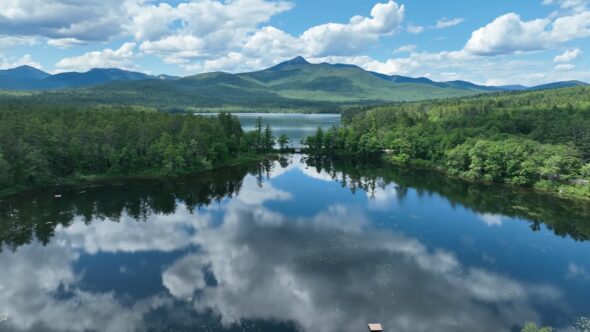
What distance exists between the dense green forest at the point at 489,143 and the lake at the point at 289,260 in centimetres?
869

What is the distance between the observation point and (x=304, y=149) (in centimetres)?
12431

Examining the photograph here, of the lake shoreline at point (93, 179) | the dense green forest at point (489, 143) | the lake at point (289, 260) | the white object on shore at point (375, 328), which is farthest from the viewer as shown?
the dense green forest at point (489, 143)

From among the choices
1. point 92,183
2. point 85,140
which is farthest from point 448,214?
point 85,140

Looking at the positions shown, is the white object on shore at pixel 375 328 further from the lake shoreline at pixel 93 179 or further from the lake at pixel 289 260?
the lake shoreline at pixel 93 179

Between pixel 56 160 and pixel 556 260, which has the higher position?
pixel 56 160

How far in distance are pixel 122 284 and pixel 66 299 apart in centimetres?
481

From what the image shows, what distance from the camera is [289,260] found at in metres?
42.6

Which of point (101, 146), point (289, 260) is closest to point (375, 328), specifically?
point (289, 260)

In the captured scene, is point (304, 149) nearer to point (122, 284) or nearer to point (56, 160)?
point (56, 160)

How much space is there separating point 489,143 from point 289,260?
211 ft

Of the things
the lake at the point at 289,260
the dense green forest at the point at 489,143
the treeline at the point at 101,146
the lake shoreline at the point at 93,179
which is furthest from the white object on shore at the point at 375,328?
the treeline at the point at 101,146

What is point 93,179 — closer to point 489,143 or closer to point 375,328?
point 375,328

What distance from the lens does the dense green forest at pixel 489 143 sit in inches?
2928

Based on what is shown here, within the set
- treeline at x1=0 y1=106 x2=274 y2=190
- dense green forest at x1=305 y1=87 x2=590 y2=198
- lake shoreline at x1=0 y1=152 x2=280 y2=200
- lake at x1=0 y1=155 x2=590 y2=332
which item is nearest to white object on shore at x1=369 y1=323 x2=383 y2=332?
lake at x1=0 y1=155 x2=590 y2=332
